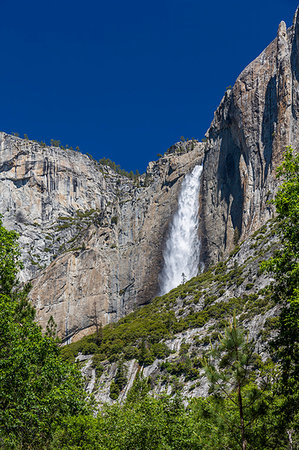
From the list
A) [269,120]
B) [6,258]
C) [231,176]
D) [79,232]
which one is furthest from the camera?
[79,232]

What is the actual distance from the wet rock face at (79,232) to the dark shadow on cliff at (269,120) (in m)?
29.5

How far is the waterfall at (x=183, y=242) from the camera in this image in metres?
98.2

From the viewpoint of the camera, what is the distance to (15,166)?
14812cm

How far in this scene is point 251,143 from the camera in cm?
8506

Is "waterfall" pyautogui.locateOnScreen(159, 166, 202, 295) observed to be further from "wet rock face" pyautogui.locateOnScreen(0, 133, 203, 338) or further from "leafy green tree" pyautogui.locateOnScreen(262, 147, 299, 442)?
"leafy green tree" pyautogui.locateOnScreen(262, 147, 299, 442)

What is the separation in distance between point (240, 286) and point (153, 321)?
56.4 feet

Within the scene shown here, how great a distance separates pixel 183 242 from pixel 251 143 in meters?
28.0

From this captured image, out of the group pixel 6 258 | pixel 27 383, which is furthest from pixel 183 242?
pixel 27 383

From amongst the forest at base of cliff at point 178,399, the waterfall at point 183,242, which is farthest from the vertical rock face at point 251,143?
the forest at base of cliff at point 178,399

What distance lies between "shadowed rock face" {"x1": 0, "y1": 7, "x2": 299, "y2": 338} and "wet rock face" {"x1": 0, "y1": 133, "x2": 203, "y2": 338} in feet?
0.92

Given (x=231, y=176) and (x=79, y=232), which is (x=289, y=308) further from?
(x=79, y=232)

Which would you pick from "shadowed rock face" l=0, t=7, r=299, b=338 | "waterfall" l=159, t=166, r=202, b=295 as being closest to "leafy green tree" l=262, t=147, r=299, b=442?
"shadowed rock face" l=0, t=7, r=299, b=338

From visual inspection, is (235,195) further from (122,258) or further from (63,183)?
(63,183)

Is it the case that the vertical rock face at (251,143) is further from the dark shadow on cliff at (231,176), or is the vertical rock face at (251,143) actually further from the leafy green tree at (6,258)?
the leafy green tree at (6,258)
